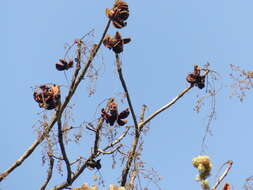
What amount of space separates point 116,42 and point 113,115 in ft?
2.25

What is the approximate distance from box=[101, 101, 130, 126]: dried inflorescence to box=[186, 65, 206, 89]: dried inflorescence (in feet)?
2.13

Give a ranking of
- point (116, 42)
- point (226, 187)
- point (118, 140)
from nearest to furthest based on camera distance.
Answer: point (226, 187) < point (116, 42) < point (118, 140)

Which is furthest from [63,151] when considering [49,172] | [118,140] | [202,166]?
[202,166]

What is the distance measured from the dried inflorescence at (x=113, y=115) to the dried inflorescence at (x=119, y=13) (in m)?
0.72

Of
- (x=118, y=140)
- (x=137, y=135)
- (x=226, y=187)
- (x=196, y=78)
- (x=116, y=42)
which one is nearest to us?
(x=226, y=187)

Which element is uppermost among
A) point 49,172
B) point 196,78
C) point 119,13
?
point 119,13

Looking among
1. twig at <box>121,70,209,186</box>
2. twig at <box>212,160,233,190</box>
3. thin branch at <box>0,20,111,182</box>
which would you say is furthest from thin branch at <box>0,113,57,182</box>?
twig at <box>212,160,233,190</box>

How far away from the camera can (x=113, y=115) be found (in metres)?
4.73

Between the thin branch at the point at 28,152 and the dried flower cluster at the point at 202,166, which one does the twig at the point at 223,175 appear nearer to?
the dried flower cluster at the point at 202,166

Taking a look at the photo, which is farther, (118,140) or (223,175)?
(118,140)

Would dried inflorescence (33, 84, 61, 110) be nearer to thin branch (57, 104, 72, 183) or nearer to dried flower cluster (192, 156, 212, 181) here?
thin branch (57, 104, 72, 183)

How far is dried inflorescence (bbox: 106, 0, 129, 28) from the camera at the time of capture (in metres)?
4.62

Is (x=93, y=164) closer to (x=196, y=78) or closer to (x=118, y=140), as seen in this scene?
(x=118, y=140)

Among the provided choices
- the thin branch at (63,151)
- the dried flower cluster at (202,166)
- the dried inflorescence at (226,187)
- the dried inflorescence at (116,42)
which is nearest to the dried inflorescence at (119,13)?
the dried inflorescence at (116,42)
